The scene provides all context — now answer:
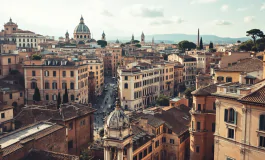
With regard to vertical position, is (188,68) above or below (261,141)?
above

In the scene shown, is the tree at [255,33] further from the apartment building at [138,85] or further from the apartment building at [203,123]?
the apartment building at [203,123]

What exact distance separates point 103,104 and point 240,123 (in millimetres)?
53347

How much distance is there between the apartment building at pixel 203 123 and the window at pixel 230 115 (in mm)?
8677

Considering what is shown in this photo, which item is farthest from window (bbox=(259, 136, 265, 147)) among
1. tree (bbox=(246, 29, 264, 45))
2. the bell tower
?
tree (bbox=(246, 29, 264, 45))

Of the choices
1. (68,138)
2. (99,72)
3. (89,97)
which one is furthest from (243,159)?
(99,72)

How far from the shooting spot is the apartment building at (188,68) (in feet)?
339

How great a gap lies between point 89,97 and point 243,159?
57.9m

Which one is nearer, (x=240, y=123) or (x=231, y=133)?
(x=240, y=123)

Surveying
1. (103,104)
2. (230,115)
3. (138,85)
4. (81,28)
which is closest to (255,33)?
(138,85)

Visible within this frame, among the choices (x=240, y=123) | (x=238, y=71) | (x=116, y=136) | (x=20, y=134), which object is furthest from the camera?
(x=238, y=71)

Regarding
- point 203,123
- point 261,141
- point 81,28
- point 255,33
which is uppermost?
point 81,28

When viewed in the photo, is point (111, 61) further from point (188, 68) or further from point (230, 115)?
point (230, 115)

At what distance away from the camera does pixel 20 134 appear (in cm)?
3231

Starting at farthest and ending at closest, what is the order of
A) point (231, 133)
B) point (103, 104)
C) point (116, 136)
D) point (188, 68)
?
point (188, 68) → point (103, 104) → point (231, 133) → point (116, 136)
